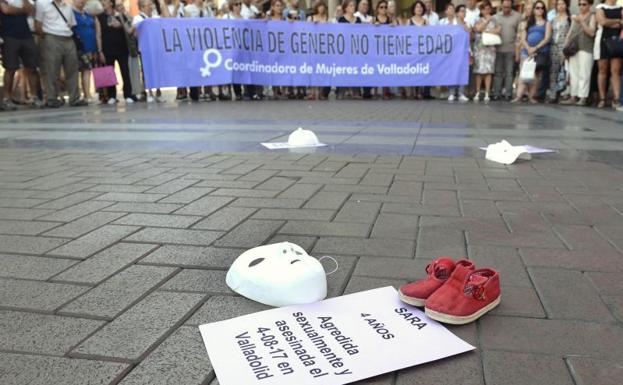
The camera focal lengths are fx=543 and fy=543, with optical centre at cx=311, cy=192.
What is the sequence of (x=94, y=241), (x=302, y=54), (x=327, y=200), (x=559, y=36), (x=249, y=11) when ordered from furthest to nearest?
(x=249, y=11)
(x=302, y=54)
(x=559, y=36)
(x=327, y=200)
(x=94, y=241)

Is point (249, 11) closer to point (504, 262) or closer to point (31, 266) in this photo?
point (31, 266)

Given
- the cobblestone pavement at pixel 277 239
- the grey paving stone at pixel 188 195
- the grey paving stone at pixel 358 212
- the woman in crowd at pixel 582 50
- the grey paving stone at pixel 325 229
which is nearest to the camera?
the cobblestone pavement at pixel 277 239

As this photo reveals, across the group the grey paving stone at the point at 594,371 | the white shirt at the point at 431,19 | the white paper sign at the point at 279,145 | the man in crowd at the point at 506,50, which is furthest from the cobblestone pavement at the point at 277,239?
the white shirt at the point at 431,19

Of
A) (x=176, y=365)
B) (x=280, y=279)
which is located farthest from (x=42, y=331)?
(x=280, y=279)

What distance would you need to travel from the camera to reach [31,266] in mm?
2312

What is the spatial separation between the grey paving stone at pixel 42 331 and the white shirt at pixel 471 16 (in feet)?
39.4

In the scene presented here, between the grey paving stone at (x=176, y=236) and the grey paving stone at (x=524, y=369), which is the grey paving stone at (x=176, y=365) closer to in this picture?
the grey paving stone at (x=524, y=369)

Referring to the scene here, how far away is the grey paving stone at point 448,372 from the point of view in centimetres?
149

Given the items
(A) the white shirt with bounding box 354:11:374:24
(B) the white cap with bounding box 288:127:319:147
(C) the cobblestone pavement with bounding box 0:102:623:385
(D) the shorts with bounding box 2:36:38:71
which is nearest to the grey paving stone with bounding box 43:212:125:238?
(C) the cobblestone pavement with bounding box 0:102:623:385

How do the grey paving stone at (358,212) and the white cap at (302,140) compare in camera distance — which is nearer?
the grey paving stone at (358,212)

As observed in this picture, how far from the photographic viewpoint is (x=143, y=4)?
457 inches

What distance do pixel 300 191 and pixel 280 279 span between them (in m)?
1.69

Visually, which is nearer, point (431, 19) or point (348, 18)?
point (431, 19)

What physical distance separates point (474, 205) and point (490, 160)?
61.0 inches
